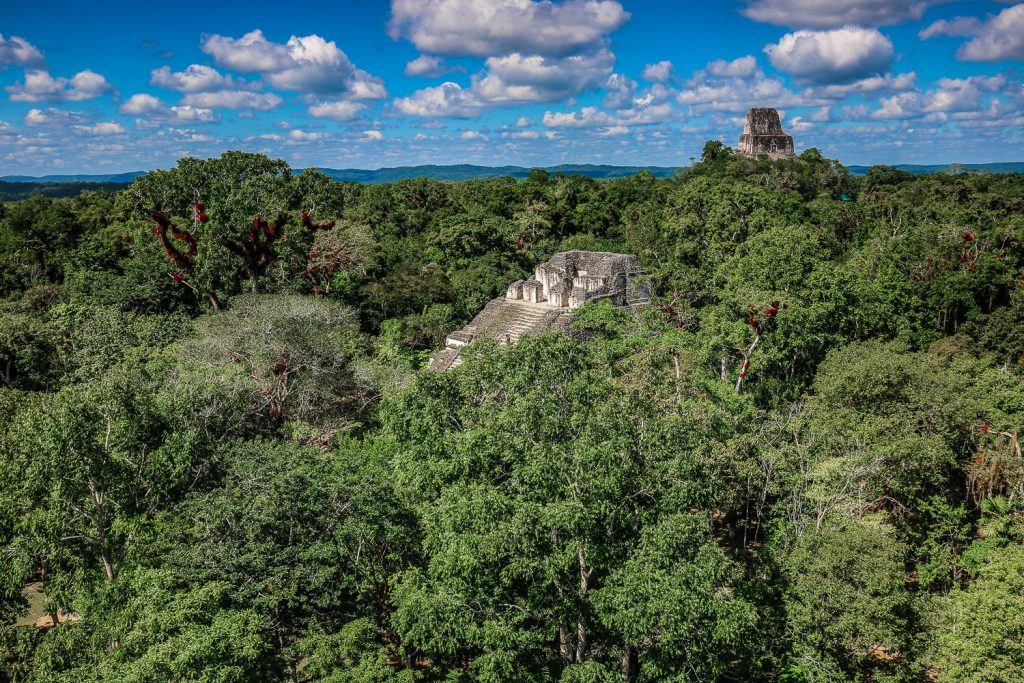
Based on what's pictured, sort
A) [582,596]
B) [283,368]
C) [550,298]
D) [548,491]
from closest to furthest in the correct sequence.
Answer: [582,596] → [548,491] → [283,368] → [550,298]

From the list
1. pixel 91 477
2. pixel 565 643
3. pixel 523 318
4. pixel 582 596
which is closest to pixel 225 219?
pixel 523 318

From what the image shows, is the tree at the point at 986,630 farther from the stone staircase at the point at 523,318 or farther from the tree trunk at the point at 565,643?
the stone staircase at the point at 523,318

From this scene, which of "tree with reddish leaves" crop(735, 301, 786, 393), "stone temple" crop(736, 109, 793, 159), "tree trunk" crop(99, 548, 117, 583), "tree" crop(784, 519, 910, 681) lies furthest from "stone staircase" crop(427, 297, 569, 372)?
"stone temple" crop(736, 109, 793, 159)

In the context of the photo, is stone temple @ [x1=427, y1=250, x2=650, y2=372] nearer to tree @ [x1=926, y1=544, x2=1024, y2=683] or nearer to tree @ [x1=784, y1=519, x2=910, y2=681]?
tree @ [x1=784, y1=519, x2=910, y2=681]

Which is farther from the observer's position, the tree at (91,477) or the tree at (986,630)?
the tree at (91,477)

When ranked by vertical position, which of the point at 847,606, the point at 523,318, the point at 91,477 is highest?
the point at 523,318

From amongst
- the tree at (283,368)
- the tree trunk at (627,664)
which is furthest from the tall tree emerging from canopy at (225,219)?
the tree trunk at (627,664)

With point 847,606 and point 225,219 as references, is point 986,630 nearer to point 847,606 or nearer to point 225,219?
point 847,606
